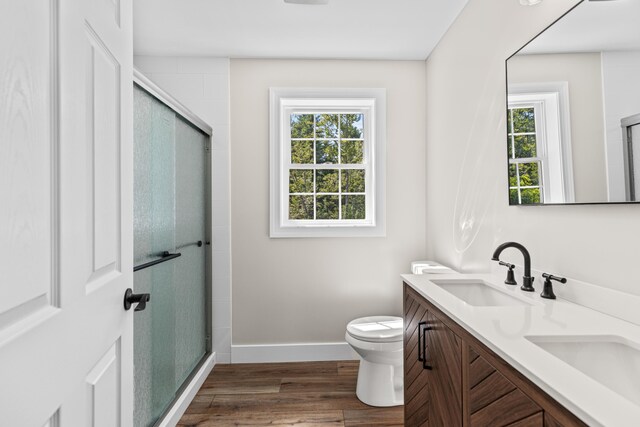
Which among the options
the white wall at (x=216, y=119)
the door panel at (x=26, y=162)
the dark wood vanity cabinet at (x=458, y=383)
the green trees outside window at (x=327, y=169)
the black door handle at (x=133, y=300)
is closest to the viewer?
the door panel at (x=26, y=162)

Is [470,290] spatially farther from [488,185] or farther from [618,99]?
[618,99]

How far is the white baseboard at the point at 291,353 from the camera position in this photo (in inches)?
108

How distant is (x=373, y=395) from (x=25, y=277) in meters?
2.01

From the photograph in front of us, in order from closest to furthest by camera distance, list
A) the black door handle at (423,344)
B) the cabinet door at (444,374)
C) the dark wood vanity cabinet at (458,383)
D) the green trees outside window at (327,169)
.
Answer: the dark wood vanity cabinet at (458,383), the cabinet door at (444,374), the black door handle at (423,344), the green trees outside window at (327,169)

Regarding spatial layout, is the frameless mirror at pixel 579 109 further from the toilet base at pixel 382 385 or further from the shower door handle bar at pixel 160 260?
the shower door handle bar at pixel 160 260

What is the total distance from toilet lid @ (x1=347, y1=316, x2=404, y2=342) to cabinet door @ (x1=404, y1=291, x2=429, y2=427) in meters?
0.32

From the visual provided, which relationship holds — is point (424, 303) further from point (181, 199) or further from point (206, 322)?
point (206, 322)

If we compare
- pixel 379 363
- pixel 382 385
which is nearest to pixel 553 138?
pixel 379 363

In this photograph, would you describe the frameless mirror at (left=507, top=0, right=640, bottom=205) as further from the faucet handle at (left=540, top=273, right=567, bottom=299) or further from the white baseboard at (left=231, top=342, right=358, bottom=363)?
the white baseboard at (left=231, top=342, right=358, bottom=363)

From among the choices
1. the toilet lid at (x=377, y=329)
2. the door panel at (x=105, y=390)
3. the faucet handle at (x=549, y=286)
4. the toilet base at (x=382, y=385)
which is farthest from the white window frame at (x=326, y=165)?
the door panel at (x=105, y=390)

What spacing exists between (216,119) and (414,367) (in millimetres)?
2238

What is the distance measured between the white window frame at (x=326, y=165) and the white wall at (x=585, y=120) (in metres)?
1.54

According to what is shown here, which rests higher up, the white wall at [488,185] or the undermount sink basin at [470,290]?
the white wall at [488,185]

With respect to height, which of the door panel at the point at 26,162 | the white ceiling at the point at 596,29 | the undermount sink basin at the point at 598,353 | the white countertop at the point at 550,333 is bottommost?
the undermount sink basin at the point at 598,353
